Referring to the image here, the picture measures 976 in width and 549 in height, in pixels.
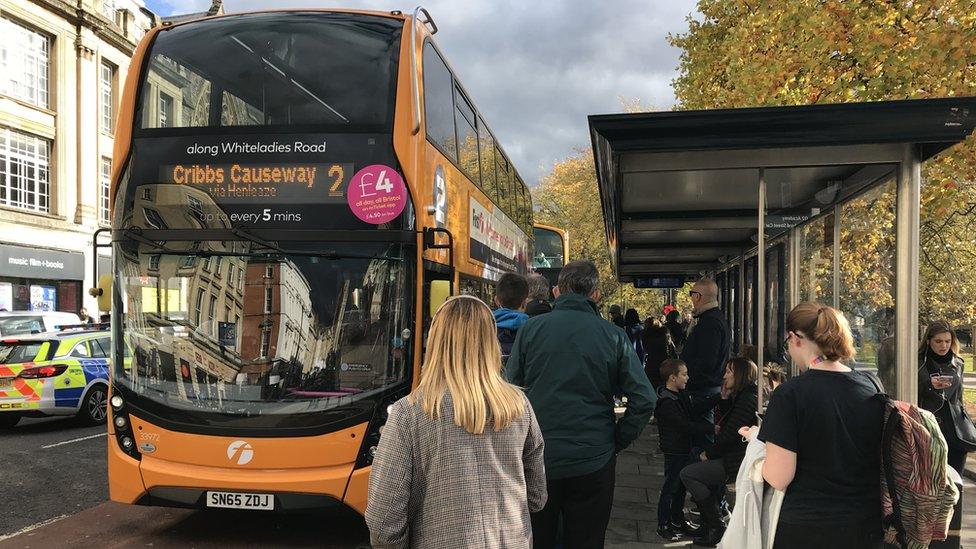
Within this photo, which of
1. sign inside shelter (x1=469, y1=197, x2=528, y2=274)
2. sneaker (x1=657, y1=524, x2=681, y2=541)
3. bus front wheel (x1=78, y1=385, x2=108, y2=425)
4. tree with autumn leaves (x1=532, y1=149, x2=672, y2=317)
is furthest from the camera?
tree with autumn leaves (x1=532, y1=149, x2=672, y2=317)

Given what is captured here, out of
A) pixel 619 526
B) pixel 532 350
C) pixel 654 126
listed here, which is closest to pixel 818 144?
pixel 654 126

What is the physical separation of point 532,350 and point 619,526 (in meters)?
3.18

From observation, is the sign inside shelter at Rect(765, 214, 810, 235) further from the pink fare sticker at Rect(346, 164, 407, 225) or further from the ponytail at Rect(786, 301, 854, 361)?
the ponytail at Rect(786, 301, 854, 361)

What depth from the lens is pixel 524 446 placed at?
2.52 m

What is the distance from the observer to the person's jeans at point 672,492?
558 centimetres

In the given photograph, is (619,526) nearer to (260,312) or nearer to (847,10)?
(260,312)

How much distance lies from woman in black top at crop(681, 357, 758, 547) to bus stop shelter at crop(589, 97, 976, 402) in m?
0.76

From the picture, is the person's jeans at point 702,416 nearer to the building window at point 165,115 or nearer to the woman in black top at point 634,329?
the building window at point 165,115

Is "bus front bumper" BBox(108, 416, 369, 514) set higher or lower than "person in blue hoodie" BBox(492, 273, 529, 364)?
lower

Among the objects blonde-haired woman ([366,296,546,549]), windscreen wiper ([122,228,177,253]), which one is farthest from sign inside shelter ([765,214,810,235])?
blonde-haired woman ([366,296,546,549])

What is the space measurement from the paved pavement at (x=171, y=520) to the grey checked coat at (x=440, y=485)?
10.9ft

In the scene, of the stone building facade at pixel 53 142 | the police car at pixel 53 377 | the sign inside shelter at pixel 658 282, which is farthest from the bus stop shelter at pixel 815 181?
the stone building facade at pixel 53 142

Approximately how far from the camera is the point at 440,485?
2.29 meters

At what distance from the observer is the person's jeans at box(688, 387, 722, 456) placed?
559 centimetres
